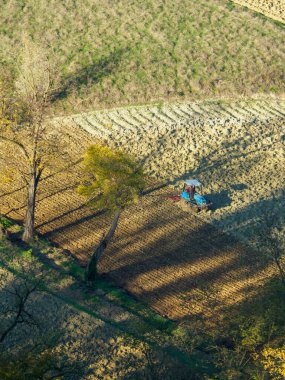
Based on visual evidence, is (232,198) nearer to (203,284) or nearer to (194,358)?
(203,284)

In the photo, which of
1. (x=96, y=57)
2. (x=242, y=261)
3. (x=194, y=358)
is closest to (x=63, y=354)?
(x=194, y=358)

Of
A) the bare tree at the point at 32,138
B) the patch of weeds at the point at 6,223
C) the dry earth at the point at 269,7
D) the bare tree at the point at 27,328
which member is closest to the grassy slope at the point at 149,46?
the dry earth at the point at 269,7

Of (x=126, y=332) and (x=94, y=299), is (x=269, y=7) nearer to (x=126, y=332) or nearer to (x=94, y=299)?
(x=94, y=299)

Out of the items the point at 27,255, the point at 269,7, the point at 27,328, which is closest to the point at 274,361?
the point at 27,328

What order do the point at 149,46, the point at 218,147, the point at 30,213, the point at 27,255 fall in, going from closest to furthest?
1. the point at 27,255
2. the point at 30,213
3. the point at 218,147
4. the point at 149,46

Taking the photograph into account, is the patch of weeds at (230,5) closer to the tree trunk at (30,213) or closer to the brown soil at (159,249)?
the brown soil at (159,249)

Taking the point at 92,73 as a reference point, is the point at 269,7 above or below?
above

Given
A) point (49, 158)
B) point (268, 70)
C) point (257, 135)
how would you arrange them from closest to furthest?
point (49, 158) < point (257, 135) < point (268, 70)
